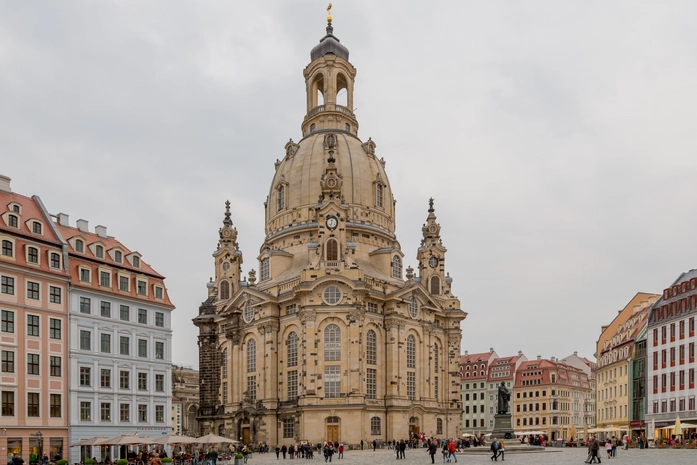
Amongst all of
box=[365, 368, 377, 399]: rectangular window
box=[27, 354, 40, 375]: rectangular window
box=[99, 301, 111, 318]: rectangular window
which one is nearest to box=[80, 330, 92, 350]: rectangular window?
box=[99, 301, 111, 318]: rectangular window

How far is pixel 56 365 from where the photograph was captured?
56.1 metres

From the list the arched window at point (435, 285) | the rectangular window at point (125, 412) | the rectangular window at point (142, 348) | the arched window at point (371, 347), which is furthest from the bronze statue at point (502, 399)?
the arched window at point (435, 285)

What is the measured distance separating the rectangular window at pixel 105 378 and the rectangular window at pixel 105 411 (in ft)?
4.57

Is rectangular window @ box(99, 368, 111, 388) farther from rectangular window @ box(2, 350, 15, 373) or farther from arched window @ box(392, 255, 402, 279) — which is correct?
arched window @ box(392, 255, 402, 279)

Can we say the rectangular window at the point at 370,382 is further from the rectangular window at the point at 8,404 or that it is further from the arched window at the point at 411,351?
the rectangular window at the point at 8,404

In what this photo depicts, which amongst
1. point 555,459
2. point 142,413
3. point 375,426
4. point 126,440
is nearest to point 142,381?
point 142,413

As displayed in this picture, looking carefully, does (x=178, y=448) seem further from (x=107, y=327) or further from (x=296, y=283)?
(x=107, y=327)

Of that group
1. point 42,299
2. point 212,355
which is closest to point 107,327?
point 42,299

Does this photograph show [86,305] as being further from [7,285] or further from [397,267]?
[397,267]

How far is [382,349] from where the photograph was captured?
91750mm

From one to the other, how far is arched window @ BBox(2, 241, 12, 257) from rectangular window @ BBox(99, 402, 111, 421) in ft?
44.1

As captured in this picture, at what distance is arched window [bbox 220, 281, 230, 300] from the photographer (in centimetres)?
10669

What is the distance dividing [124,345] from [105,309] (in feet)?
10.7

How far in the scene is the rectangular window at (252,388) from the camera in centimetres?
9362
